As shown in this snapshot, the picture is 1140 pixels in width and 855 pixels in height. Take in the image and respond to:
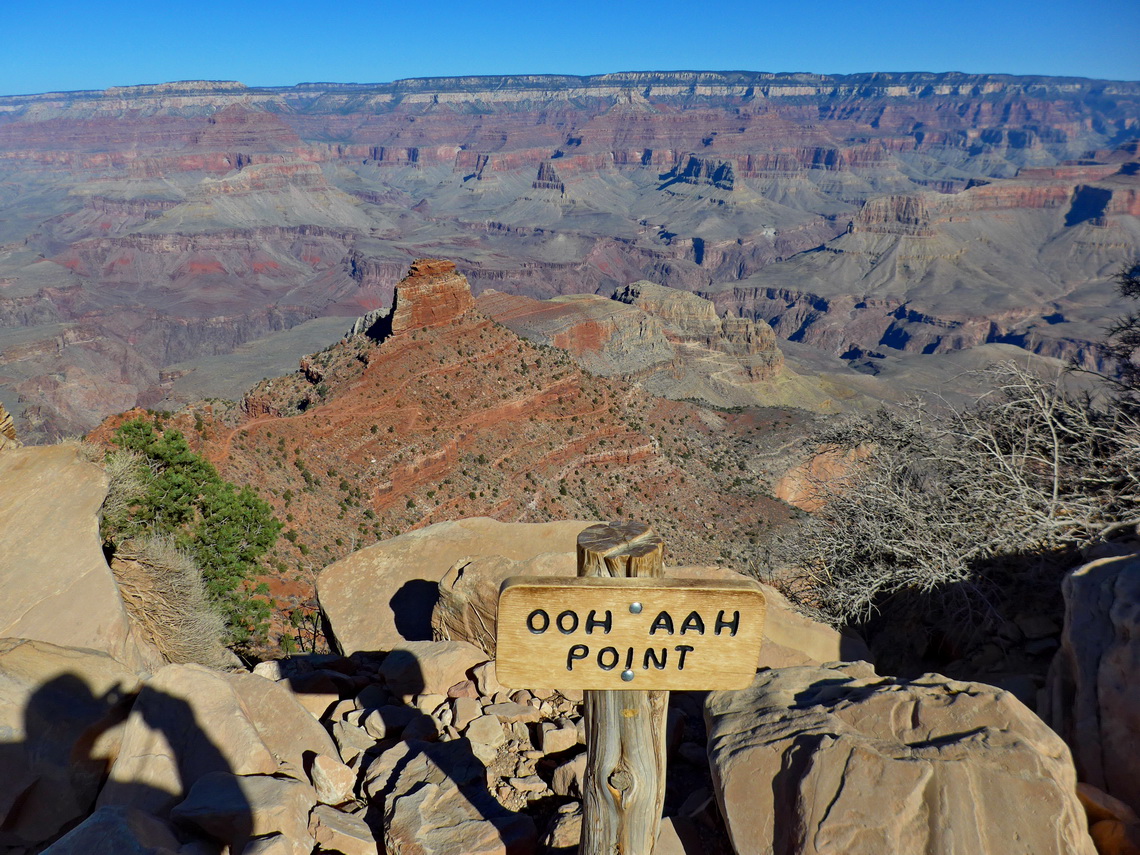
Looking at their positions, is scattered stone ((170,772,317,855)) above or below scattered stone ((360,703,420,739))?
below

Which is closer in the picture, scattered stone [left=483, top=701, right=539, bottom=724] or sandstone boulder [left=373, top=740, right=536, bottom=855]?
sandstone boulder [left=373, top=740, right=536, bottom=855]

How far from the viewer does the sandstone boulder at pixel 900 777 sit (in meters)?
4.72

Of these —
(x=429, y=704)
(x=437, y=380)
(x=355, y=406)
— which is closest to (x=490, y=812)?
(x=429, y=704)

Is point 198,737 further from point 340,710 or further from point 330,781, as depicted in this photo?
point 340,710

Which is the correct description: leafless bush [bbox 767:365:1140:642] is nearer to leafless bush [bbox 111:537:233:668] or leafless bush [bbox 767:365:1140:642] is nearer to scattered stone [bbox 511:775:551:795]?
scattered stone [bbox 511:775:551:795]

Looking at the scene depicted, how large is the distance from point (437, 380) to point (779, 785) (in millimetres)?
35917

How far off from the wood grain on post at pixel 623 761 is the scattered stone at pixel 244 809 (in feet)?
7.62

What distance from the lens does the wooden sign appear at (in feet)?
13.6

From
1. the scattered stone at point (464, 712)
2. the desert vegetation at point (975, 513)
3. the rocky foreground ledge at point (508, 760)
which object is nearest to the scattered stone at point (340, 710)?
the rocky foreground ledge at point (508, 760)

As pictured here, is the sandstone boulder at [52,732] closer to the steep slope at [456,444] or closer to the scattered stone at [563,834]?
the scattered stone at [563,834]

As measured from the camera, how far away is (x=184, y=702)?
643cm

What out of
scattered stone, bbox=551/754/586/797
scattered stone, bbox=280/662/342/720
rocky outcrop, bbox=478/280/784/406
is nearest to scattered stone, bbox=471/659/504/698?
scattered stone, bbox=280/662/342/720

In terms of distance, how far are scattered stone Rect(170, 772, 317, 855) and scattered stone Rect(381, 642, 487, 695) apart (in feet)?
8.35

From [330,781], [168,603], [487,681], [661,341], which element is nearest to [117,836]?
[330,781]
